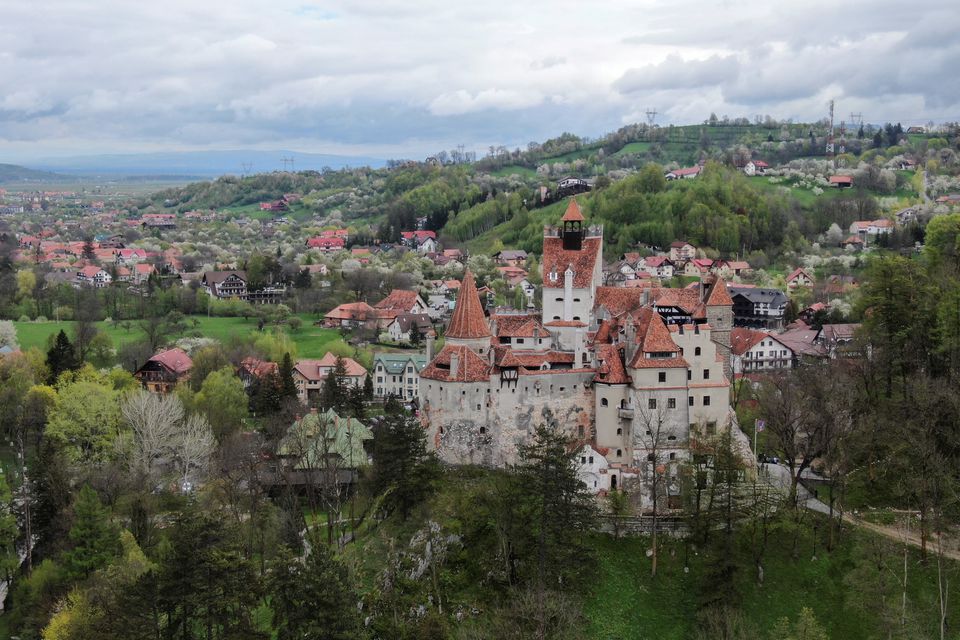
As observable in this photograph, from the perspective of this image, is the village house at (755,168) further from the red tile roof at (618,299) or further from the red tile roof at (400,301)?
the red tile roof at (618,299)

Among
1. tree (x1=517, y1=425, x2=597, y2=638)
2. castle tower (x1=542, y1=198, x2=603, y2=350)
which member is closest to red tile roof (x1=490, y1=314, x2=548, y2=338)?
castle tower (x1=542, y1=198, x2=603, y2=350)

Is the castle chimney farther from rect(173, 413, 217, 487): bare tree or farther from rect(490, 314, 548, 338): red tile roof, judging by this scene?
rect(173, 413, 217, 487): bare tree

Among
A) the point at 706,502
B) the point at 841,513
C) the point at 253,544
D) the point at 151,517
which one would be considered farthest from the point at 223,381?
the point at 841,513

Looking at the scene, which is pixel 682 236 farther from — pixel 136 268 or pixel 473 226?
pixel 136 268

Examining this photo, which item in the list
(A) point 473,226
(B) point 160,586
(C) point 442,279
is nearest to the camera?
(B) point 160,586

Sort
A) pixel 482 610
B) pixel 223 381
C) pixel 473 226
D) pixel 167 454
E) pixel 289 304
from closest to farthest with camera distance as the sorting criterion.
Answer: pixel 482 610 < pixel 167 454 < pixel 223 381 < pixel 289 304 < pixel 473 226

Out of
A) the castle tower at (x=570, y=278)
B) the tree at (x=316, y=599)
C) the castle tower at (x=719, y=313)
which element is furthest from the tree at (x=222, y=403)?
the castle tower at (x=719, y=313)
